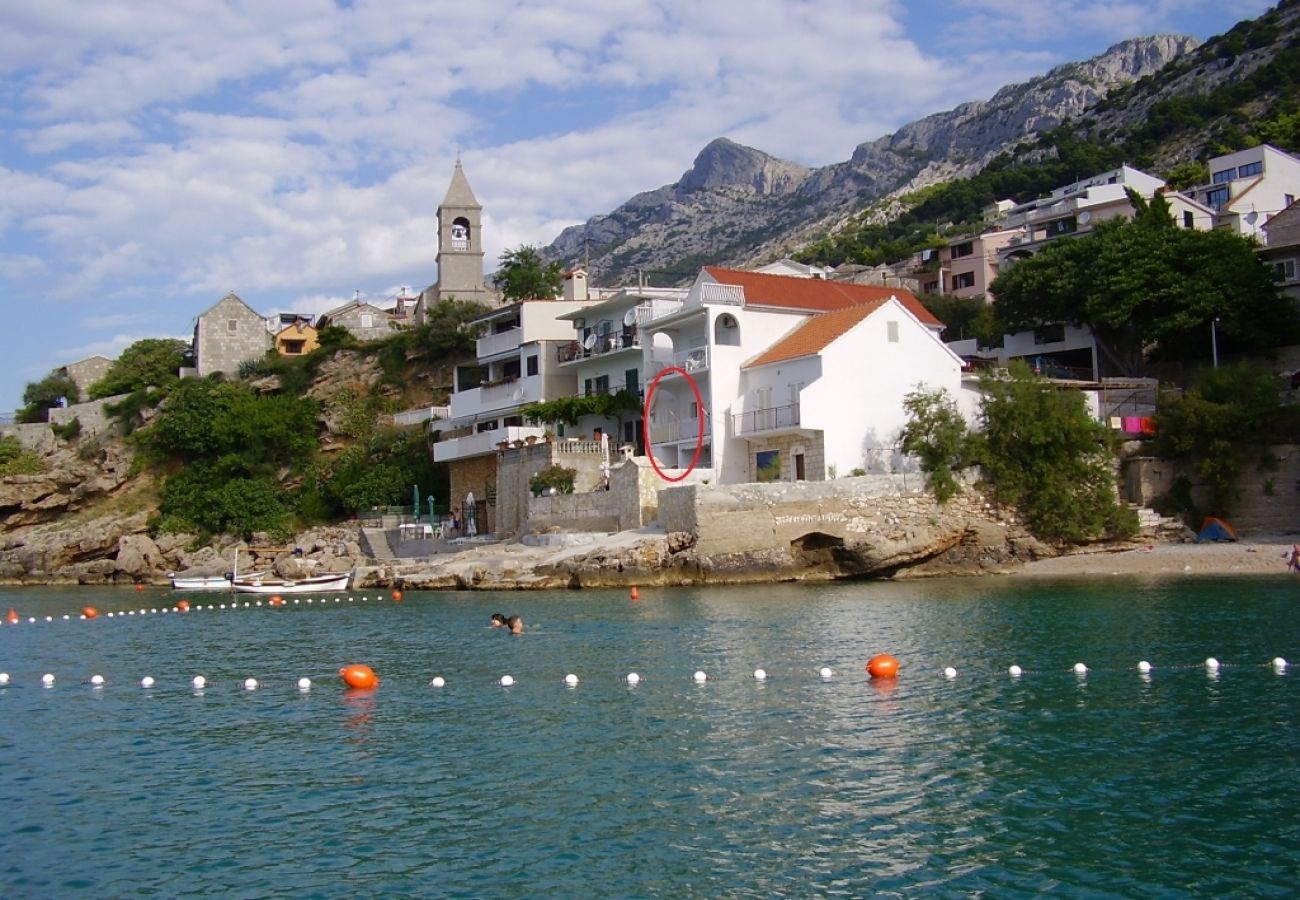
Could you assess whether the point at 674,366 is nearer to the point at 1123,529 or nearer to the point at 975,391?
the point at 975,391

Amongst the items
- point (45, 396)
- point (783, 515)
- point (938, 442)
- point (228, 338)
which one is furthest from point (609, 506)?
point (45, 396)

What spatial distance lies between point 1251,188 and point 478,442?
45.3 meters

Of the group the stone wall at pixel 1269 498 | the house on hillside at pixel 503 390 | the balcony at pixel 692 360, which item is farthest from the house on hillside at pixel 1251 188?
the house on hillside at pixel 503 390

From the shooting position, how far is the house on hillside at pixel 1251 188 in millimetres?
65625

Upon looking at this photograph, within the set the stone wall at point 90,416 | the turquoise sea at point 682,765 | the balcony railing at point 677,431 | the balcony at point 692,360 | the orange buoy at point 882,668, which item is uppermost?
the stone wall at point 90,416

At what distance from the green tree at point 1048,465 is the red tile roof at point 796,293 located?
6789 millimetres

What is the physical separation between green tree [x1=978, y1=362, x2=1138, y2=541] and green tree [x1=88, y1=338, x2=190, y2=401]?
173 feet

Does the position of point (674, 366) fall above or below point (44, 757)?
above

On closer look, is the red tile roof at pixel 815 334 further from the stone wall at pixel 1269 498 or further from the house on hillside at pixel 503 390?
the stone wall at pixel 1269 498

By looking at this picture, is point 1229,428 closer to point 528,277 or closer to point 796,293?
point 796,293

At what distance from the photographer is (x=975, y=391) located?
46656 mm

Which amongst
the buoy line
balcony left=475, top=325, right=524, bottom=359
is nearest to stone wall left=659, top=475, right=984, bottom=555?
the buoy line

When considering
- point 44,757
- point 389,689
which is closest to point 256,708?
point 389,689

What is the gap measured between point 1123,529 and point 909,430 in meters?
8.20
